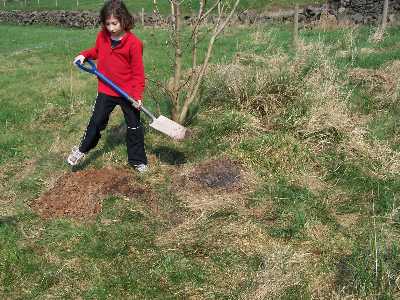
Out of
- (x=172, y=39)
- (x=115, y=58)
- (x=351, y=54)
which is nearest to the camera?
(x=115, y=58)

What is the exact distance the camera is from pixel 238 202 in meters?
4.71

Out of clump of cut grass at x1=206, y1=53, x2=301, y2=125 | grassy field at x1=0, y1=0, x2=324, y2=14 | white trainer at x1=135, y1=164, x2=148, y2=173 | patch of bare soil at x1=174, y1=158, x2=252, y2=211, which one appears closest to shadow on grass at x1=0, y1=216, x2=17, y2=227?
white trainer at x1=135, y1=164, x2=148, y2=173

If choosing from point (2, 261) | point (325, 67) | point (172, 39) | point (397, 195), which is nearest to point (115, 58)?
point (172, 39)

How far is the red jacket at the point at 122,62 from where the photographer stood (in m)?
5.10

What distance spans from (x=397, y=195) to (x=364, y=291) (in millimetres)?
1730

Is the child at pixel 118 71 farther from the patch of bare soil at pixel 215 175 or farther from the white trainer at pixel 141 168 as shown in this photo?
the patch of bare soil at pixel 215 175

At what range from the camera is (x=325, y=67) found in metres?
7.46

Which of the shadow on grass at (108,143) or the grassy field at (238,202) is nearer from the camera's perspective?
the grassy field at (238,202)

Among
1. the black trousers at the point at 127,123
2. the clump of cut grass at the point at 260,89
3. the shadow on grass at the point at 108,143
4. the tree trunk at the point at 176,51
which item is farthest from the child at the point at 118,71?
the clump of cut grass at the point at 260,89

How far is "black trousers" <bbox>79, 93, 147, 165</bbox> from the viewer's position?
531 cm

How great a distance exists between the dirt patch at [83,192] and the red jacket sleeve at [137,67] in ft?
2.97

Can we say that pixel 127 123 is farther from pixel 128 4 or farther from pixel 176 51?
pixel 128 4

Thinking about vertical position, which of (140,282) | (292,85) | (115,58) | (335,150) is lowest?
(140,282)

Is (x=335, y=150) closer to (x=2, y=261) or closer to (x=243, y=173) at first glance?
(x=243, y=173)
